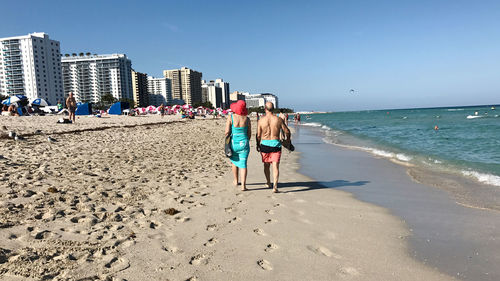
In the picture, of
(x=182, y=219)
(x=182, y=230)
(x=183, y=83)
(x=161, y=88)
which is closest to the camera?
(x=182, y=230)

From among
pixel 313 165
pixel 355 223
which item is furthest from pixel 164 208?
pixel 313 165

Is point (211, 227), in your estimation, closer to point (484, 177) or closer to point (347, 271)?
point (347, 271)

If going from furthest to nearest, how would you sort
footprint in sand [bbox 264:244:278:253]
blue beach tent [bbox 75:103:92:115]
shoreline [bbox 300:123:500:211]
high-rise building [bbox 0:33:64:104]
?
1. high-rise building [bbox 0:33:64:104]
2. blue beach tent [bbox 75:103:92:115]
3. shoreline [bbox 300:123:500:211]
4. footprint in sand [bbox 264:244:278:253]

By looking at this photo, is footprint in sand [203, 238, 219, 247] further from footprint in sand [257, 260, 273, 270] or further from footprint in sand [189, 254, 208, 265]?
footprint in sand [257, 260, 273, 270]

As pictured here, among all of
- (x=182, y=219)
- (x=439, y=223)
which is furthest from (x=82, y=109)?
(x=439, y=223)

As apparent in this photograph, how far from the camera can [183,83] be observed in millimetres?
186750

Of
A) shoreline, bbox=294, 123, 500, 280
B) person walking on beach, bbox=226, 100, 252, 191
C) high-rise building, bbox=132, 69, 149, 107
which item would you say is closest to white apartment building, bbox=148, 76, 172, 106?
high-rise building, bbox=132, 69, 149, 107

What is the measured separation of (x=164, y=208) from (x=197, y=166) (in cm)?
345

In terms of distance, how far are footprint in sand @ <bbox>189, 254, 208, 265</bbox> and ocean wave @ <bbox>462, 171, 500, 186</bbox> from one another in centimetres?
673

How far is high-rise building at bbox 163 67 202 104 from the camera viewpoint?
184625mm

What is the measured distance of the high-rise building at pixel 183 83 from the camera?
606 ft

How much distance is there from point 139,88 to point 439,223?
156 meters

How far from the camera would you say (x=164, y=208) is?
14.0ft

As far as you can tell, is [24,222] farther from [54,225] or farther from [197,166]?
[197,166]
